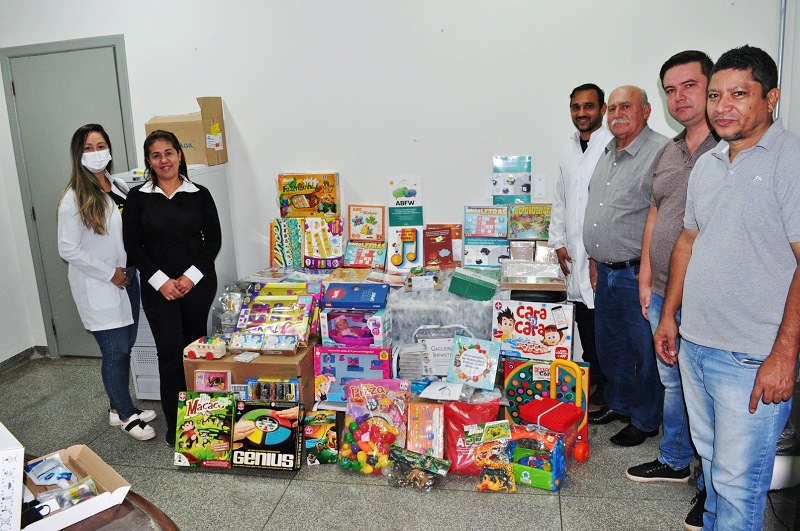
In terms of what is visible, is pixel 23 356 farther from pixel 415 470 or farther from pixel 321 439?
pixel 415 470

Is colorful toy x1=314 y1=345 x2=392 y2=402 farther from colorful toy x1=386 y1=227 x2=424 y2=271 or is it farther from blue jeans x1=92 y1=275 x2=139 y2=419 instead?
blue jeans x1=92 y1=275 x2=139 y2=419

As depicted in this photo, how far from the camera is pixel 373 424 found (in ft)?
9.31

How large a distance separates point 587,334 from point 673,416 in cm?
85

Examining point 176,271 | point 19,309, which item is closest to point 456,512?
point 176,271

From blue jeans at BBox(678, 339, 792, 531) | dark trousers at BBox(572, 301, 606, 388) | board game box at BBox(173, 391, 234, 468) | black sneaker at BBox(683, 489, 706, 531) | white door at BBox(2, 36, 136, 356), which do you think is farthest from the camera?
white door at BBox(2, 36, 136, 356)

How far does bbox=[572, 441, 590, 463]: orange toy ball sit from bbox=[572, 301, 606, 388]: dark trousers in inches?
19.7

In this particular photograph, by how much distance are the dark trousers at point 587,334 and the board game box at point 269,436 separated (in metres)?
1.52

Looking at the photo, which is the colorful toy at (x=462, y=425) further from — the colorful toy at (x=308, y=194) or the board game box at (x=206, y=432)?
the colorful toy at (x=308, y=194)

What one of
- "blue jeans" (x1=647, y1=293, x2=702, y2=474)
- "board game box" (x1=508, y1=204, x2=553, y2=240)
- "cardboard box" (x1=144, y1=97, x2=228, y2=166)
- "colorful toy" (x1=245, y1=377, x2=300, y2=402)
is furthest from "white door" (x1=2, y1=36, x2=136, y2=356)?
"blue jeans" (x1=647, y1=293, x2=702, y2=474)

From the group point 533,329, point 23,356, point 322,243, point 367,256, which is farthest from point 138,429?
point 533,329

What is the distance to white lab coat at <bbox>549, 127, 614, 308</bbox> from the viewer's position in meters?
3.13

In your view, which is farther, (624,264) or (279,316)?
(279,316)

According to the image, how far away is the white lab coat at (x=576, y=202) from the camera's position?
10.3 feet

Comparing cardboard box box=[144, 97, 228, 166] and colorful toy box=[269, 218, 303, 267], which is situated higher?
cardboard box box=[144, 97, 228, 166]
